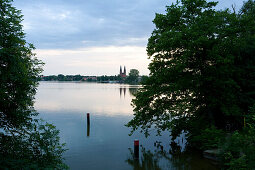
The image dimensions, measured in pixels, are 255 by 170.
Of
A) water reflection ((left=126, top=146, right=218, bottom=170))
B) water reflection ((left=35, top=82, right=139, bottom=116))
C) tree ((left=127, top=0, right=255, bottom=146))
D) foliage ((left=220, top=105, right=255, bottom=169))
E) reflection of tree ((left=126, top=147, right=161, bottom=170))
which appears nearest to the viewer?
foliage ((left=220, top=105, right=255, bottom=169))

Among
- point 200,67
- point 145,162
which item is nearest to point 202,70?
point 200,67

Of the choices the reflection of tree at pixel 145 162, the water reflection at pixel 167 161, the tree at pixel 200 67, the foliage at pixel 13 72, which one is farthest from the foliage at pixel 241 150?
the foliage at pixel 13 72

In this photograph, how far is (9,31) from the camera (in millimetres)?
9523

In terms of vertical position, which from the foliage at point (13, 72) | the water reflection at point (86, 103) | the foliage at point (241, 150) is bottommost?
the water reflection at point (86, 103)

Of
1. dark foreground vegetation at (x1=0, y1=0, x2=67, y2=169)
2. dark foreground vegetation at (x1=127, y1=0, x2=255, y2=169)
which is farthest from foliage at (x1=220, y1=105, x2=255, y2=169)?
dark foreground vegetation at (x1=0, y1=0, x2=67, y2=169)

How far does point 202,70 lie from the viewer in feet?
60.7

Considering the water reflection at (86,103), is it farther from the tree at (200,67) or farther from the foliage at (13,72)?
the foliage at (13,72)

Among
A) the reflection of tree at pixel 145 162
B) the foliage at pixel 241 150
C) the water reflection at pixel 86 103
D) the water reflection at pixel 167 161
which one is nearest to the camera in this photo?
the foliage at pixel 241 150

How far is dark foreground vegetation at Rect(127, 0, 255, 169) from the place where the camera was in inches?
675

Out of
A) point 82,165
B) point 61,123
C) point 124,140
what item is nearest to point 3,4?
point 82,165

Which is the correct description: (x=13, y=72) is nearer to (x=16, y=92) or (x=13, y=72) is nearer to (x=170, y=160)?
(x=16, y=92)

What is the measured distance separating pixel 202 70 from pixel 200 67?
35cm

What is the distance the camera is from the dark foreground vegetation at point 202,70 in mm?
17156

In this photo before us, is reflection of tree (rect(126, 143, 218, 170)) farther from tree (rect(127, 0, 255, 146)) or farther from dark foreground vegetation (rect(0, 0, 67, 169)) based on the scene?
dark foreground vegetation (rect(0, 0, 67, 169))
